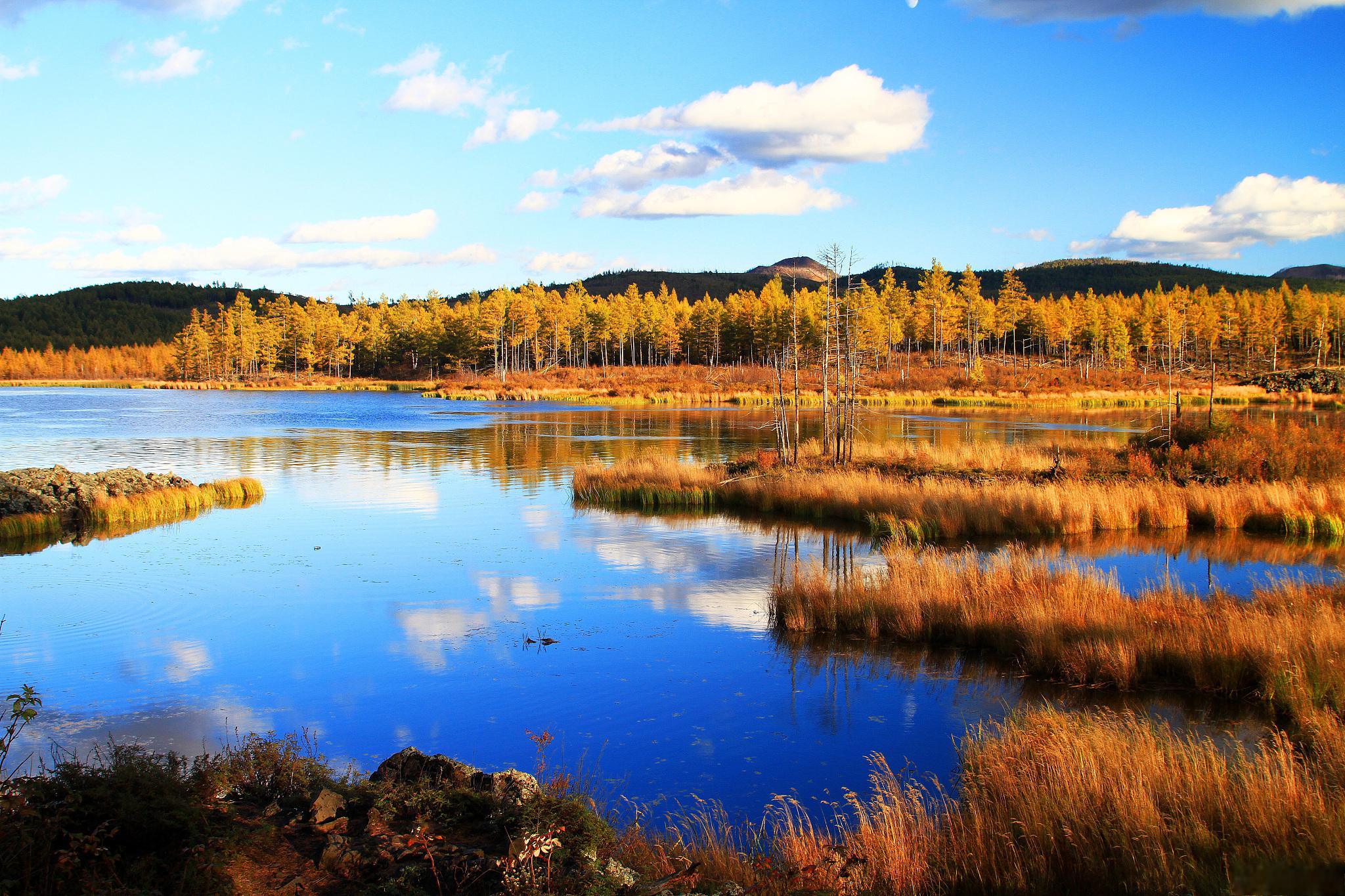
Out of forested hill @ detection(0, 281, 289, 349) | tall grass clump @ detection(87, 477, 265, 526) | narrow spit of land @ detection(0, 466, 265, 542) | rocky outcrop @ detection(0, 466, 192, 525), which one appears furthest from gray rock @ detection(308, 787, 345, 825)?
forested hill @ detection(0, 281, 289, 349)

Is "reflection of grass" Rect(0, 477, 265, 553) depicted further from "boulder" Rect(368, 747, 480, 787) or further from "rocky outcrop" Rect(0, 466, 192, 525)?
"boulder" Rect(368, 747, 480, 787)

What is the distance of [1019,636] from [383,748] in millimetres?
8145

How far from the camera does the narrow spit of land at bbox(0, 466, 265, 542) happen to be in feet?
71.3

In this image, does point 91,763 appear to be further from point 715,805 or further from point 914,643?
point 914,643

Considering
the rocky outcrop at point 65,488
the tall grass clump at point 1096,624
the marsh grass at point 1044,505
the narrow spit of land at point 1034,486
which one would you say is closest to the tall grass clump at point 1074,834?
the tall grass clump at point 1096,624

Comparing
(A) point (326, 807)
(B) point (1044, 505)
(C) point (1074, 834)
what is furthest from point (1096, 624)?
(B) point (1044, 505)

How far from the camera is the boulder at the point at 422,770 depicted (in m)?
6.77

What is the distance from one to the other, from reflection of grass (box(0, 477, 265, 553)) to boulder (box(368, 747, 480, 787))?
676 inches

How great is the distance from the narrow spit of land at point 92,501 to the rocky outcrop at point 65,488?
0.7 inches

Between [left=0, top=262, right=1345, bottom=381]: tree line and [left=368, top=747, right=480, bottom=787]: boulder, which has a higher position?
[left=0, top=262, right=1345, bottom=381]: tree line

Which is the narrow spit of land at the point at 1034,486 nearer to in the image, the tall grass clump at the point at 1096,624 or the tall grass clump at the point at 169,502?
the tall grass clump at the point at 1096,624

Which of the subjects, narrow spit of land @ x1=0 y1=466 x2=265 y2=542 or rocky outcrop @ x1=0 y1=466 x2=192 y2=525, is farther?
rocky outcrop @ x1=0 y1=466 x2=192 y2=525

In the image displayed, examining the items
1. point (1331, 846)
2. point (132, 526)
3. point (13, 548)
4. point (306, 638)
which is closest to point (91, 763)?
point (306, 638)

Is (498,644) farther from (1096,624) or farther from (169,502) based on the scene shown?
(169,502)
